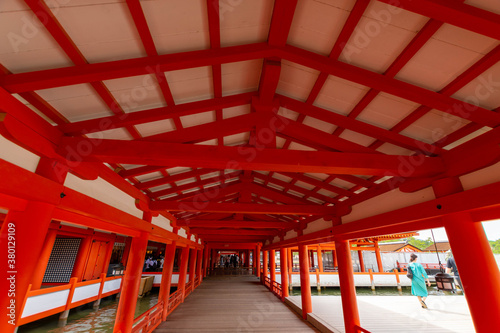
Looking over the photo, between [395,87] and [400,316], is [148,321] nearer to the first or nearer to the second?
[395,87]

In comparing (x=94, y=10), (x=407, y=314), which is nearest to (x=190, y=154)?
(x=94, y=10)

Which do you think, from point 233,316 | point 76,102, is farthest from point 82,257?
point 76,102

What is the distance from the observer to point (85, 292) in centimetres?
882

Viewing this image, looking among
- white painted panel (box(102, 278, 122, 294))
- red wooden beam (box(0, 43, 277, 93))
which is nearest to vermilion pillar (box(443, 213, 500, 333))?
red wooden beam (box(0, 43, 277, 93))

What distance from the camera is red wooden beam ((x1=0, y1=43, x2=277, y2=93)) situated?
72.2 inches

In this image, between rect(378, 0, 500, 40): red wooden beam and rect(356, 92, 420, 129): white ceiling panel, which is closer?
rect(378, 0, 500, 40): red wooden beam

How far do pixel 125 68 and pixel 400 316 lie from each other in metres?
10.1

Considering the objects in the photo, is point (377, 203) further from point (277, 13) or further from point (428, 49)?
point (277, 13)

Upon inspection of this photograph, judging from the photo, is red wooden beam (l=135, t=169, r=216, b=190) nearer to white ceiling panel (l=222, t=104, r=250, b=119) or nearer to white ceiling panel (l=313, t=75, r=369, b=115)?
white ceiling panel (l=222, t=104, r=250, b=119)

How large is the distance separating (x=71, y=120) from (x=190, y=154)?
1507mm

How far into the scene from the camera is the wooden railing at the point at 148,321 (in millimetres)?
4832

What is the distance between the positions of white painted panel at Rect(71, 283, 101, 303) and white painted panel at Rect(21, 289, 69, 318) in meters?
0.47

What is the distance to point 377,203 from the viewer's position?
417 centimetres

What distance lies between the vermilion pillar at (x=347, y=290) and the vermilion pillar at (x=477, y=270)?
272 cm
